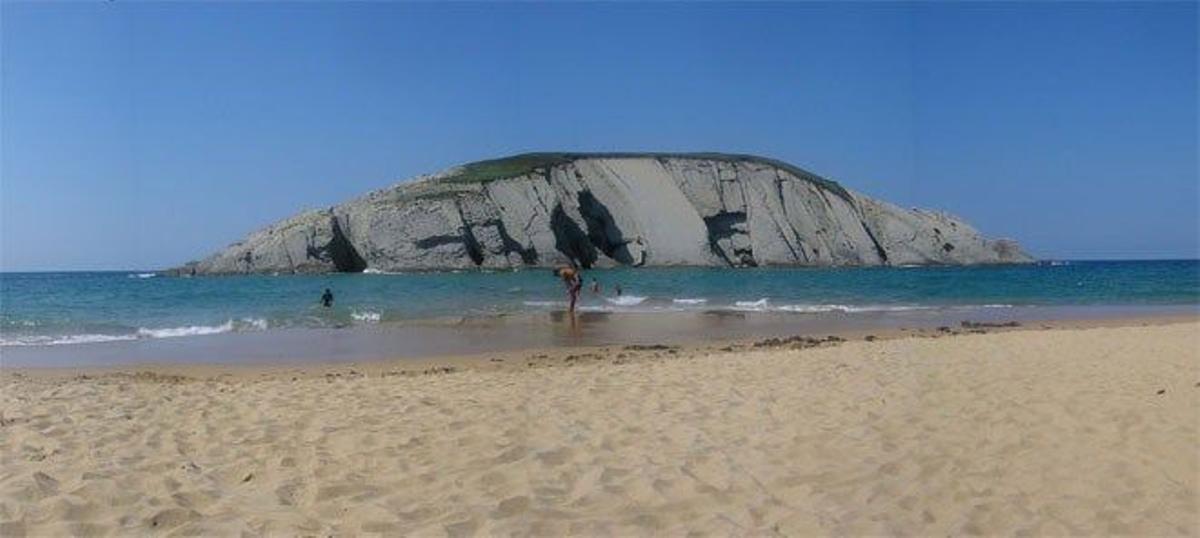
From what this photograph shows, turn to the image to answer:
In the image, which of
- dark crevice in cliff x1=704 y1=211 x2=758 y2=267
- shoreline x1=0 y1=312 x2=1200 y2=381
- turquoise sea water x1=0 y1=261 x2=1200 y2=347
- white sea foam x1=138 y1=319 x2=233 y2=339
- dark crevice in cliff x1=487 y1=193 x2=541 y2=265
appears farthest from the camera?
dark crevice in cliff x1=704 y1=211 x2=758 y2=267

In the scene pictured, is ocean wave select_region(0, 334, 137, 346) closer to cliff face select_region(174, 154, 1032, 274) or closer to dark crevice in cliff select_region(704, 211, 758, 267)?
cliff face select_region(174, 154, 1032, 274)

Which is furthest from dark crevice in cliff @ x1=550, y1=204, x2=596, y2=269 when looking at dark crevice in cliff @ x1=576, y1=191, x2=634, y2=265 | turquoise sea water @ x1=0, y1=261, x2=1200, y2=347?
turquoise sea water @ x1=0, y1=261, x2=1200, y2=347

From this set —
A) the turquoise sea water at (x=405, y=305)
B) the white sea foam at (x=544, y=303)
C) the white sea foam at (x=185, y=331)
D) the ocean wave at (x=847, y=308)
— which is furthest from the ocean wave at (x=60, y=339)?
the ocean wave at (x=847, y=308)

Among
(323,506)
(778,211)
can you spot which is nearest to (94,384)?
(323,506)

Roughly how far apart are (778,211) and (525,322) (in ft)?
227

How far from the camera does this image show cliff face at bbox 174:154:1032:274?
79.1 metres

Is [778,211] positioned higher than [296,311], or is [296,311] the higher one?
[778,211]

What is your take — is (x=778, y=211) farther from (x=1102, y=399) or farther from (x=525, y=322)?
(x=1102, y=399)

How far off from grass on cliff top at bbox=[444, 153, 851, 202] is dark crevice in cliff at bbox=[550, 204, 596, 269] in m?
6.07

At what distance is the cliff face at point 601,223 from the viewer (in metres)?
79.1

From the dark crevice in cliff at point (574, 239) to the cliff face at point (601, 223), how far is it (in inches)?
4.6

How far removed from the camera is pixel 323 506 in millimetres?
5141

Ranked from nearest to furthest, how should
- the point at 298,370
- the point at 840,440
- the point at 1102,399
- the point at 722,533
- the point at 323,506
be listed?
the point at 722,533 < the point at 323,506 < the point at 840,440 < the point at 1102,399 < the point at 298,370

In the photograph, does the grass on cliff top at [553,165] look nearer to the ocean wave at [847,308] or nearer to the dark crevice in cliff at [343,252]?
the dark crevice in cliff at [343,252]
